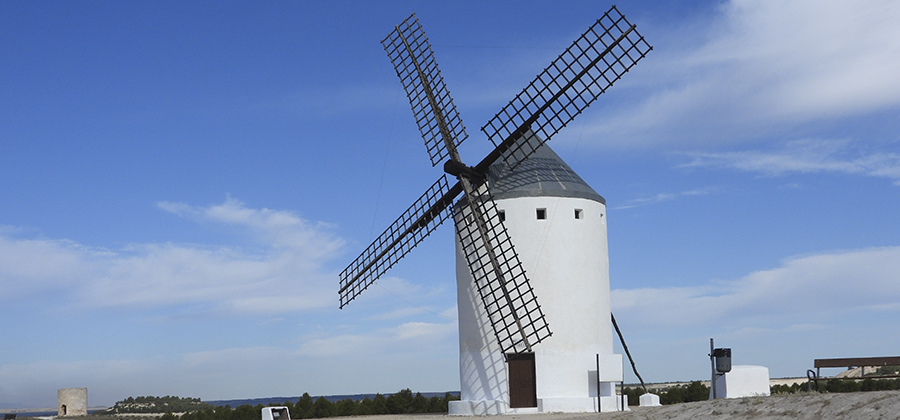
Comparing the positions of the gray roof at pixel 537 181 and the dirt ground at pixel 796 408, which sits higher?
the gray roof at pixel 537 181

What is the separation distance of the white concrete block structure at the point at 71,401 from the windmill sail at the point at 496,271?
13.5 meters

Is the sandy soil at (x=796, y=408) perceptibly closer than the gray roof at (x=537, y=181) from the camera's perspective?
Yes

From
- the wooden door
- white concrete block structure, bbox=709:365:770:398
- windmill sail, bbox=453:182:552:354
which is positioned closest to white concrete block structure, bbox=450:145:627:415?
the wooden door

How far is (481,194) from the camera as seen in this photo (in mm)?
22125

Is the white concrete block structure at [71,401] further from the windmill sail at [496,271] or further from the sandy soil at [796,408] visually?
the sandy soil at [796,408]

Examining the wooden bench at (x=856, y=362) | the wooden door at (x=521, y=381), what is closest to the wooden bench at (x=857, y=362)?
the wooden bench at (x=856, y=362)

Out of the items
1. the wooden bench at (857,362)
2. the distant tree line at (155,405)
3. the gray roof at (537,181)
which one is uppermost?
the gray roof at (537,181)

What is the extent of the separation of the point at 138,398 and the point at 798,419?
125 feet

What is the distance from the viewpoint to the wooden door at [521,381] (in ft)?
71.1

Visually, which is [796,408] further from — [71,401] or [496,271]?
[71,401]

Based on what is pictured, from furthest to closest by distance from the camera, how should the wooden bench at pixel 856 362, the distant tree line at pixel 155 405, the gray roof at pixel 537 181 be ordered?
the distant tree line at pixel 155 405
the gray roof at pixel 537 181
the wooden bench at pixel 856 362

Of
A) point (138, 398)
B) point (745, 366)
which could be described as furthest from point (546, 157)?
point (138, 398)

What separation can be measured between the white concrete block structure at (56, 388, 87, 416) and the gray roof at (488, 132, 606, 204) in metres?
14.8

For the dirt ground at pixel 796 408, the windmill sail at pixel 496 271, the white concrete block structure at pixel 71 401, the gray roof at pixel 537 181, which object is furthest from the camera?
the white concrete block structure at pixel 71 401
